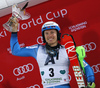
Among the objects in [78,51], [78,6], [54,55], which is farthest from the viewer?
[78,6]

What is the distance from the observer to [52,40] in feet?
7.30

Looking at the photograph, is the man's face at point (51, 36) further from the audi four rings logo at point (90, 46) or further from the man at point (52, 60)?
the audi four rings logo at point (90, 46)

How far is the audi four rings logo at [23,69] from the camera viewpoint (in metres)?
2.97

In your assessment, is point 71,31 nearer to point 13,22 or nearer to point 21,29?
point 21,29

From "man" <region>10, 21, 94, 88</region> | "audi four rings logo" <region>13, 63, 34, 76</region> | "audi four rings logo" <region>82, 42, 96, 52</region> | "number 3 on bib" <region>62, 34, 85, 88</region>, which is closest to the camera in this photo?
"number 3 on bib" <region>62, 34, 85, 88</region>

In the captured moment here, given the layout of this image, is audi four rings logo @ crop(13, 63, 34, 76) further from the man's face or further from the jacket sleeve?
the jacket sleeve

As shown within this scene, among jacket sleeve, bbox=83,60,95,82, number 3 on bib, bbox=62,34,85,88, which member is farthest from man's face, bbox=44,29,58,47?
jacket sleeve, bbox=83,60,95,82

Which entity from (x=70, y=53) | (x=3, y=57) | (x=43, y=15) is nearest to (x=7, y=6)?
(x=43, y=15)

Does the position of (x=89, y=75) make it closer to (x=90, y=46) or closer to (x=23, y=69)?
(x=90, y=46)

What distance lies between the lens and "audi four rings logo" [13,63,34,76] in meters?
2.97

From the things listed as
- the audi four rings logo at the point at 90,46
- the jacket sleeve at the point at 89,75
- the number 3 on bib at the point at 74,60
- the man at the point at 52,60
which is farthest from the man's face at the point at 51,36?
the audi four rings logo at the point at 90,46

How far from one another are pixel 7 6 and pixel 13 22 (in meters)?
0.94

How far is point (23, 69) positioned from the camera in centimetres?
298

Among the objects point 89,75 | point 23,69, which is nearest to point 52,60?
point 89,75
